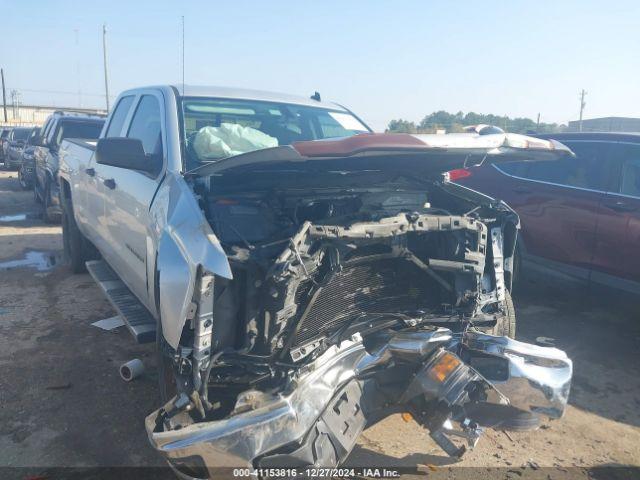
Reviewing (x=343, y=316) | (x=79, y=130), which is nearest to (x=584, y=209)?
(x=343, y=316)

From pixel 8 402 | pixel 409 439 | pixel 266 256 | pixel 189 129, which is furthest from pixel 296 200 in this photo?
pixel 8 402

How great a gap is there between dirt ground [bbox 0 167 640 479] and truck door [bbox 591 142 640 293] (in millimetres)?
235

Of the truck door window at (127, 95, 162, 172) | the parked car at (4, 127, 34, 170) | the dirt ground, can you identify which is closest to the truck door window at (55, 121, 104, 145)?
the dirt ground

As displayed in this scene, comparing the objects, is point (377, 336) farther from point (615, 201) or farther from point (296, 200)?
point (615, 201)

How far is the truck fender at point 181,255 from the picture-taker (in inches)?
91.3

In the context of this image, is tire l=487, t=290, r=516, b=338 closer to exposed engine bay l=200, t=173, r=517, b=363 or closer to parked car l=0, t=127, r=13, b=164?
exposed engine bay l=200, t=173, r=517, b=363

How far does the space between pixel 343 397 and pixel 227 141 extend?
1.87 m

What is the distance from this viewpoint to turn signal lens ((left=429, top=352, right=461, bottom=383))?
2.62 meters

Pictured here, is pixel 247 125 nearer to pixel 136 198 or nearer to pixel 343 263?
pixel 136 198

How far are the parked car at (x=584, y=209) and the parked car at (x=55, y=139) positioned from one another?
7218 millimetres

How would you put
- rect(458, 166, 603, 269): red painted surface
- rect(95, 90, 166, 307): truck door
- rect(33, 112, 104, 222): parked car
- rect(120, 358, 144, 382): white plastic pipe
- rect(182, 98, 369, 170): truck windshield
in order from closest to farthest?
rect(120, 358, 144, 382): white plastic pipe
rect(95, 90, 166, 307): truck door
rect(182, 98, 369, 170): truck windshield
rect(458, 166, 603, 269): red painted surface
rect(33, 112, 104, 222): parked car

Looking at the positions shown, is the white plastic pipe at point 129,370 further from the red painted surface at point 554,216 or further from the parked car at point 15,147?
the parked car at point 15,147

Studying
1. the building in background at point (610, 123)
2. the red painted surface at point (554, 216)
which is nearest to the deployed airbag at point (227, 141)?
the red painted surface at point (554, 216)

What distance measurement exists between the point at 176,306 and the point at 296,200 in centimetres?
90
